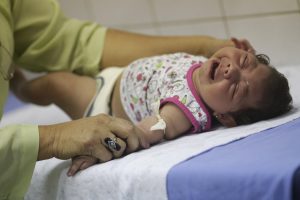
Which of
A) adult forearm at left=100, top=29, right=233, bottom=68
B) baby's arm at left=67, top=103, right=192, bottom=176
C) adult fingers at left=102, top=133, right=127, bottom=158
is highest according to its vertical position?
adult forearm at left=100, top=29, right=233, bottom=68

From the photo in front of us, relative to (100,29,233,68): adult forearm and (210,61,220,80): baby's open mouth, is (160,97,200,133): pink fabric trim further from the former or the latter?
(100,29,233,68): adult forearm

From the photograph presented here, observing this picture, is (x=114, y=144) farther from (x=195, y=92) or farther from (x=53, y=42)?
(x=53, y=42)

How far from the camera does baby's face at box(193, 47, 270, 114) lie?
35.0 inches

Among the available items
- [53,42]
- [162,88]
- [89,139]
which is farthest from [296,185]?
[53,42]

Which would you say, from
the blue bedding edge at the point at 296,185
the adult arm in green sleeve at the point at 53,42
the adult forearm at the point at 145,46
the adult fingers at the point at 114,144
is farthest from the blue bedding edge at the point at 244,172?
the adult arm in green sleeve at the point at 53,42

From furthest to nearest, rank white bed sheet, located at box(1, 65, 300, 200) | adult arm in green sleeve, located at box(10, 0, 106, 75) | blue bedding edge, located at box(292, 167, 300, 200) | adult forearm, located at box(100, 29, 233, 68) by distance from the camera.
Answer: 1. adult arm in green sleeve, located at box(10, 0, 106, 75)
2. adult forearm, located at box(100, 29, 233, 68)
3. white bed sheet, located at box(1, 65, 300, 200)
4. blue bedding edge, located at box(292, 167, 300, 200)

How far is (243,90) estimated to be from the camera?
89 centimetres

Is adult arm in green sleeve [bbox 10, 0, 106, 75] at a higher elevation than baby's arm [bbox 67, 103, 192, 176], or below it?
higher

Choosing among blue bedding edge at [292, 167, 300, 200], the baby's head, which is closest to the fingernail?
the baby's head

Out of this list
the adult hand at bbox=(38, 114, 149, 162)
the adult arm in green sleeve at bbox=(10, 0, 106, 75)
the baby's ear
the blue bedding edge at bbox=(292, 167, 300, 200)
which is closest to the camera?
the blue bedding edge at bbox=(292, 167, 300, 200)

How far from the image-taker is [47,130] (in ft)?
2.72

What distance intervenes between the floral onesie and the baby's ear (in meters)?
0.02

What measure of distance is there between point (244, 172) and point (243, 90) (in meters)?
0.31

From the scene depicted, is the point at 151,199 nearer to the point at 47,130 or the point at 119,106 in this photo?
the point at 47,130
